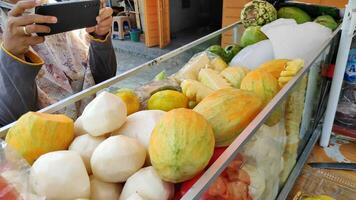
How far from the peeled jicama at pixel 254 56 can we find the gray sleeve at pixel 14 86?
55cm

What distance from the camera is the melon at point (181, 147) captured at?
1.14 ft

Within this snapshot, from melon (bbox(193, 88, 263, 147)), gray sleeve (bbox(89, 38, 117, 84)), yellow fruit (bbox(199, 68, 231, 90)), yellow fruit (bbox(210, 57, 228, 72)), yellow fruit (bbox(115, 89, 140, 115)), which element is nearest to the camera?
melon (bbox(193, 88, 263, 147))

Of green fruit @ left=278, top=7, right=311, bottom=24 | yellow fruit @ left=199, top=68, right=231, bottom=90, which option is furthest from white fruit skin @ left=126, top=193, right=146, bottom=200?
green fruit @ left=278, top=7, right=311, bottom=24

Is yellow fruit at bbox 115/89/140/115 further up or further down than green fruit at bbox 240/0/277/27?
further down

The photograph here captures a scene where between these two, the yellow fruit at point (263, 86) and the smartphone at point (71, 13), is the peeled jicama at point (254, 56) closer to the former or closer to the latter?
the yellow fruit at point (263, 86)

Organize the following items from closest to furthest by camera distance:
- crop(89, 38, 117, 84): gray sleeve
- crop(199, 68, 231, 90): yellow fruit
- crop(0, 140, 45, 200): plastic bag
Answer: crop(0, 140, 45, 200): plastic bag < crop(199, 68, 231, 90): yellow fruit < crop(89, 38, 117, 84): gray sleeve

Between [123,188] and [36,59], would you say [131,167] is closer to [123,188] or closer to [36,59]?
[123,188]

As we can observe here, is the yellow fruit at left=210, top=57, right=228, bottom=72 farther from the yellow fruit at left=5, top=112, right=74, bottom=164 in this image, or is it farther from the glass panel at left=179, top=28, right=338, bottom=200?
the yellow fruit at left=5, top=112, right=74, bottom=164

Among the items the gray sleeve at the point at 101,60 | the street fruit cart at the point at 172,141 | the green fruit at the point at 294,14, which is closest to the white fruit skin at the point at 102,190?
the street fruit cart at the point at 172,141

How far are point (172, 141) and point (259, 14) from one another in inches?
33.2

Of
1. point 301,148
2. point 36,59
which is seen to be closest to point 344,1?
point 301,148

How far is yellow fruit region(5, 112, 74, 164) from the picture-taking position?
1.32 feet

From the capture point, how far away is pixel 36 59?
72cm

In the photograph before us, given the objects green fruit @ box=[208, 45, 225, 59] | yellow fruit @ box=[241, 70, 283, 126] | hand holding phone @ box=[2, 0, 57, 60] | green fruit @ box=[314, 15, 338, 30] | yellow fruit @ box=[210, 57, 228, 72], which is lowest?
yellow fruit @ box=[210, 57, 228, 72]
